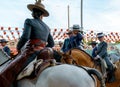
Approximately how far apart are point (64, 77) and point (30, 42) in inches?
47.9

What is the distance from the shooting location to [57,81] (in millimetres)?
4805

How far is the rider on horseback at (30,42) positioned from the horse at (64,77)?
1.48ft

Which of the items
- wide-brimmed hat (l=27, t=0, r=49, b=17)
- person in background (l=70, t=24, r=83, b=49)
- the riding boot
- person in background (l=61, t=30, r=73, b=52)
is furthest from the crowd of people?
the riding boot

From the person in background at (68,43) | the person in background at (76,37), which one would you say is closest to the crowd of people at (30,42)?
the person in background at (76,37)

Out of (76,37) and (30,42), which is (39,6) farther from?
(76,37)

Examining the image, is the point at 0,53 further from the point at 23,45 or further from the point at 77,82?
the point at 77,82

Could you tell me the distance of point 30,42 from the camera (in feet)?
19.0

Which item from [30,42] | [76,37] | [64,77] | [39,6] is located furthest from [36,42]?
[76,37]

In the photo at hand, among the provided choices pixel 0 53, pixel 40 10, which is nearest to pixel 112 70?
pixel 0 53

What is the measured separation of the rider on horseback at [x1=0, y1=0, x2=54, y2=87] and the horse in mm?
450

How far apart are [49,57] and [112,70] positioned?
6472 mm

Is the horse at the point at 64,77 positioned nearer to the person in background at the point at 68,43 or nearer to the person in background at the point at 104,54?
the person in background at the point at 68,43

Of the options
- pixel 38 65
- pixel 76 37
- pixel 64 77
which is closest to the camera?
pixel 64 77

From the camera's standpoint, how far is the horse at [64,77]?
4.78m
